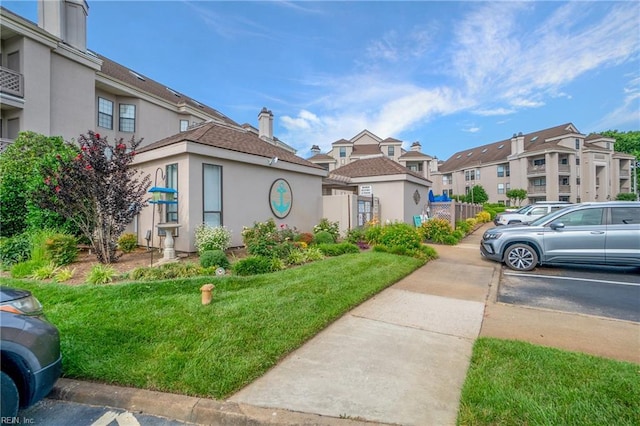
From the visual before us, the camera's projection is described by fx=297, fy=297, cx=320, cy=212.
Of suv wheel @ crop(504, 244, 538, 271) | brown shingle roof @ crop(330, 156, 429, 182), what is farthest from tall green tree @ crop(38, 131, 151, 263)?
brown shingle roof @ crop(330, 156, 429, 182)

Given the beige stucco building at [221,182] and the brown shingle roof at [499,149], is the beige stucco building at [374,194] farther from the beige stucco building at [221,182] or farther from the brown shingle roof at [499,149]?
the brown shingle roof at [499,149]

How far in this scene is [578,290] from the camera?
6312mm

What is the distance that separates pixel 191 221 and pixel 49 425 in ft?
20.8

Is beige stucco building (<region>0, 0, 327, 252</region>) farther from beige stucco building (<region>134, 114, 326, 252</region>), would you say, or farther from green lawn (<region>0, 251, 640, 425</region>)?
green lawn (<region>0, 251, 640, 425</region>)

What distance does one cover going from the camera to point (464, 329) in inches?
170

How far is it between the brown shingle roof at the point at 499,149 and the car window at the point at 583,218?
3547cm

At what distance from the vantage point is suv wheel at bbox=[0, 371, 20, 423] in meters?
2.20

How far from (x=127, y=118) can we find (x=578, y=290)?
22.3 m

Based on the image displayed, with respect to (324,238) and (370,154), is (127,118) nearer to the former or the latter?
(324,238)

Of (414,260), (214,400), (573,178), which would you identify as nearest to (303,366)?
(214,400)

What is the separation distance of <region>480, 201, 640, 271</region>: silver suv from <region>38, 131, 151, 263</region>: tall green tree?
10.2 metres

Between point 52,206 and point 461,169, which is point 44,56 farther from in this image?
point 461,169

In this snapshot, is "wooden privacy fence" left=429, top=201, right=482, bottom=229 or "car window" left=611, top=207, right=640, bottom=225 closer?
"car window" left=611, top=207, right=640, bottom=225

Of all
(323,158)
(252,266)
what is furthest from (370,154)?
(252,266)
